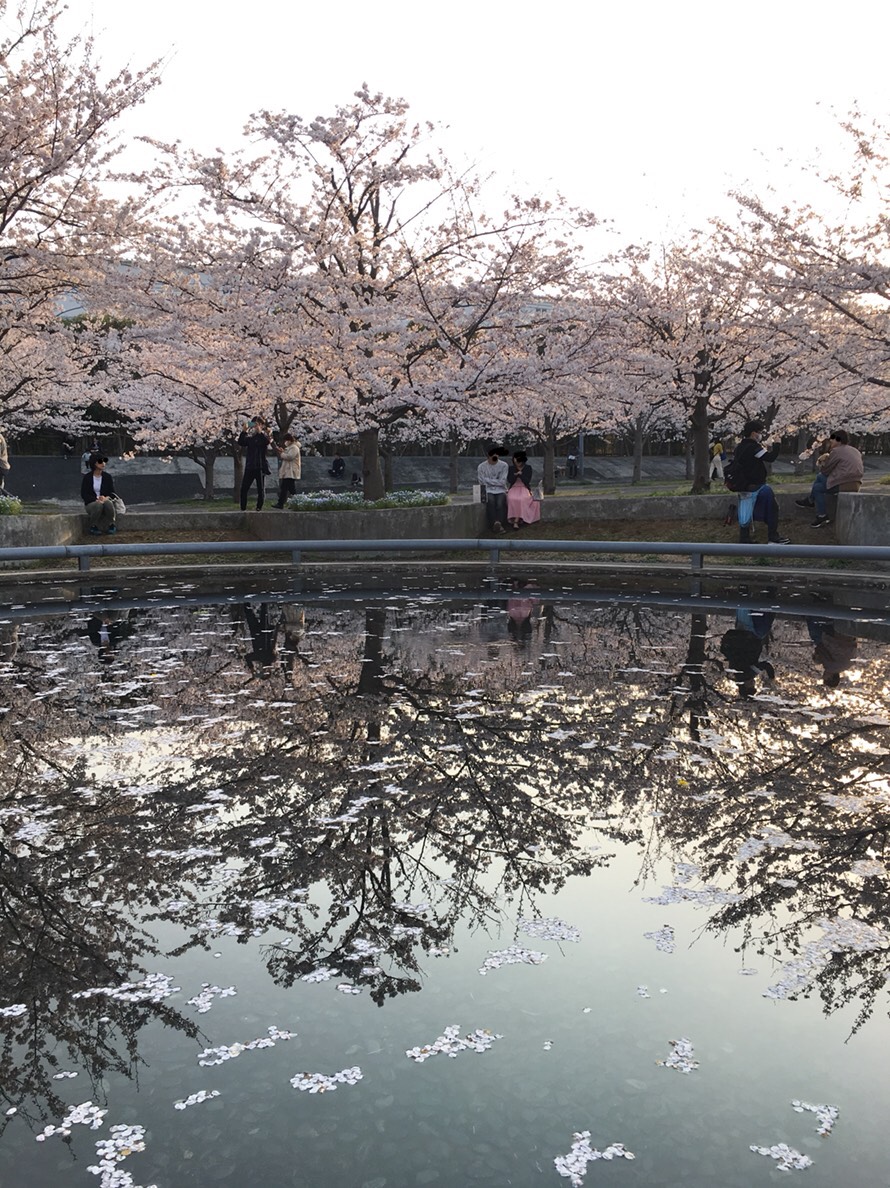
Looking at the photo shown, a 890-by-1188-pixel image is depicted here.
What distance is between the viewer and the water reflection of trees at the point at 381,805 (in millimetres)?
5004

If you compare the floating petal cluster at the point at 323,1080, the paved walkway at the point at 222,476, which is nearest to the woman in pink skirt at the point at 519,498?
the floating petal cluster at the point at 323,1080

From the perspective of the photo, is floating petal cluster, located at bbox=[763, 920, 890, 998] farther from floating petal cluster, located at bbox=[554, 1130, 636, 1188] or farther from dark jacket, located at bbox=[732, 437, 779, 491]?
dark jacket, located at bbox=[732, 437, 779, 491]

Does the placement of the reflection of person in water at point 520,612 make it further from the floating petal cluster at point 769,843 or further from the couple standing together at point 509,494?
the floating petal cluster at point 769,843

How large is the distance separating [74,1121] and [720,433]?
58377 mm

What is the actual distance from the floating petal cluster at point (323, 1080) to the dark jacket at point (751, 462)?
1764cm

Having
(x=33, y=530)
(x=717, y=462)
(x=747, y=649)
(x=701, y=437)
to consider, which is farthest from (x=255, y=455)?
(x=717, y=462)

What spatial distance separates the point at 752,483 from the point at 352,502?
28.6ft

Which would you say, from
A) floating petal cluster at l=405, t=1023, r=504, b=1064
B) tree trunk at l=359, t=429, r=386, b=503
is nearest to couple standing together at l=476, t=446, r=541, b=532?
tree trunk at l=359, t=429, r=386, b=503

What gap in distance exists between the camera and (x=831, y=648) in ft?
39.1

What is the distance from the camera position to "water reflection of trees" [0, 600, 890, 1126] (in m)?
5.00

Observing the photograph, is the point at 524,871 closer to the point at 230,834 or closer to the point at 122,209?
the point at 230,834

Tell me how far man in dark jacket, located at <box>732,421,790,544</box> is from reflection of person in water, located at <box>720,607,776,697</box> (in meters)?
5.81

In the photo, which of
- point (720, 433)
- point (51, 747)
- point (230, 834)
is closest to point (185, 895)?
point (230, 834)

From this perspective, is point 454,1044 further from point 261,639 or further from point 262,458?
point 262,458
